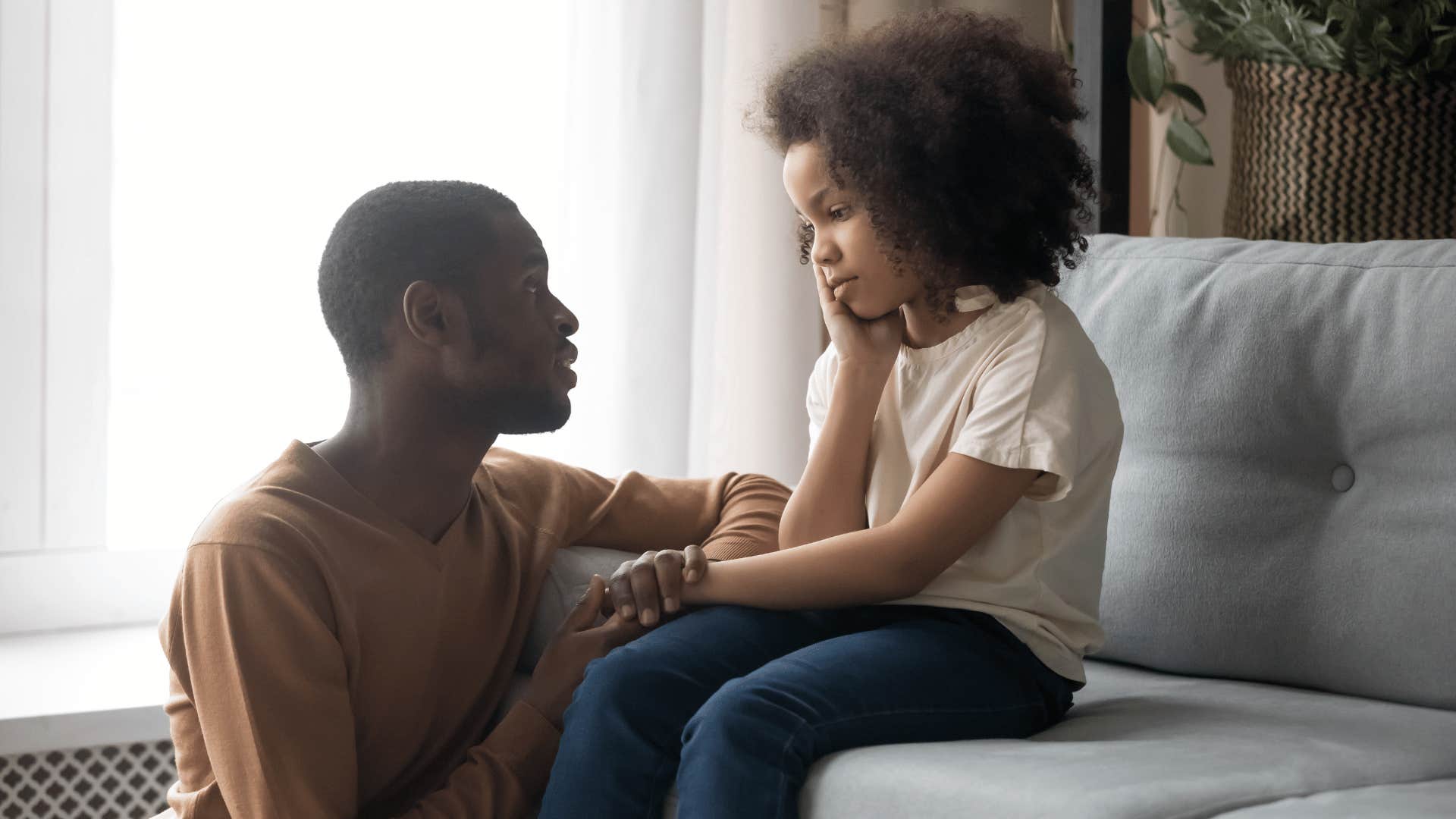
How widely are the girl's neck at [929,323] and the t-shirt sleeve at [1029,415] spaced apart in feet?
0.24

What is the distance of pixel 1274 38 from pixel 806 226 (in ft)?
2.71

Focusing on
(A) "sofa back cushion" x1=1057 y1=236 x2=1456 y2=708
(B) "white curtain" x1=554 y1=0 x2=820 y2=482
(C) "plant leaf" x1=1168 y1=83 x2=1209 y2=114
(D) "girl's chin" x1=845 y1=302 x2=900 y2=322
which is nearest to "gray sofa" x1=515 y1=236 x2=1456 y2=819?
(A) "sofa back cushion" x1=1057 y1=236 x2=1456 y2=708

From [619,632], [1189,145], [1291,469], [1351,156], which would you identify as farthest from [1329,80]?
[619,632]

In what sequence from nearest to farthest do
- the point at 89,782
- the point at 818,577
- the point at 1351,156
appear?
1. the point at 818,577
2. the point at 89,782
3. the point at 1351,156

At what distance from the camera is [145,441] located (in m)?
1.92

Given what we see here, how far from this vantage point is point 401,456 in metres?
1.20

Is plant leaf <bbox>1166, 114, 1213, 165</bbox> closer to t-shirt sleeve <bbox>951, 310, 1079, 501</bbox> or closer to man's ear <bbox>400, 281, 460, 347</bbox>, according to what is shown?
t-shirt sleeve <bbox>951, 310, 1079, 501</bbox>

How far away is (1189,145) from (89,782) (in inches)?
63.0

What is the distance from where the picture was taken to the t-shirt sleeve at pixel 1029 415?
112cm

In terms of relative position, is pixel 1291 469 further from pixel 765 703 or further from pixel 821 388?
pixel 765 703

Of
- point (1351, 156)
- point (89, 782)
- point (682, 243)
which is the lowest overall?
point (89, 782)

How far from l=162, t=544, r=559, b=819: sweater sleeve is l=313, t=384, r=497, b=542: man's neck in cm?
12

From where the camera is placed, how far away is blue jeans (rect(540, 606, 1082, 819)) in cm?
100

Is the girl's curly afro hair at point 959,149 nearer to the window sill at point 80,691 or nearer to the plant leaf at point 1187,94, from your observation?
the plant leaf at point 1187,94
